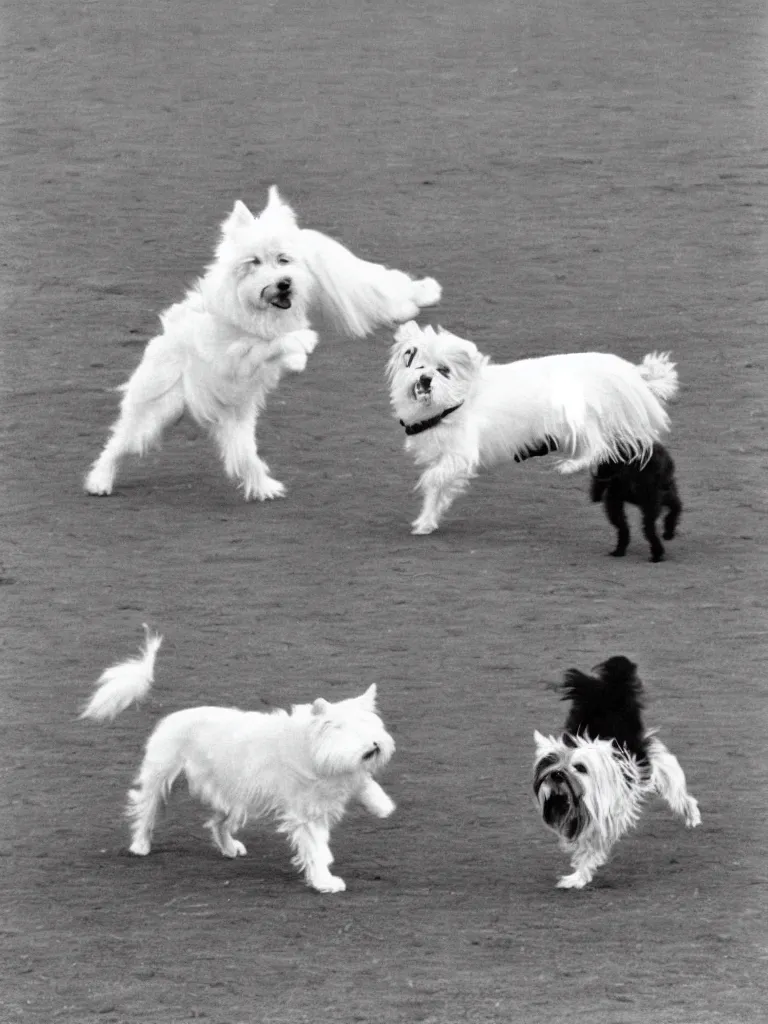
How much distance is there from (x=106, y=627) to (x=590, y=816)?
13.7ft

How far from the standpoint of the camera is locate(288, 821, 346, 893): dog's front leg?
407 inches

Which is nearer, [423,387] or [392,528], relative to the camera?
[423,387]

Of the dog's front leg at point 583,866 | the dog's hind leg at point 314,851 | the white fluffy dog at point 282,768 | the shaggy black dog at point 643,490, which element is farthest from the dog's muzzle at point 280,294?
the dog's front leg at point 583,866

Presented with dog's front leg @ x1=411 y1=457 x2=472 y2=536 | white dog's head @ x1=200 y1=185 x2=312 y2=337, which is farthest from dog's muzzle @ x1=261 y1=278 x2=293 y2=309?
dog's front leg @ x1=411 y1=457 x2=472 y2=536

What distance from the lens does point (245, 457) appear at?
590 inches

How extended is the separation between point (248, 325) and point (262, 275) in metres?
0.42

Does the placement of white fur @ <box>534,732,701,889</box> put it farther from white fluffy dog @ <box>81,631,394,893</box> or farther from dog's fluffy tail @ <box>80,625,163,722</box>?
dog's fluffy tail @ <box>80,625,163,722</box>

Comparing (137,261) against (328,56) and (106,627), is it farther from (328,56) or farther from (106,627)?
(106,627)

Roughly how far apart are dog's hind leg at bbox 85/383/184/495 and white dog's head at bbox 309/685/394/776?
4986 mm

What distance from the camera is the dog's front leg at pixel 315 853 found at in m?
10.3

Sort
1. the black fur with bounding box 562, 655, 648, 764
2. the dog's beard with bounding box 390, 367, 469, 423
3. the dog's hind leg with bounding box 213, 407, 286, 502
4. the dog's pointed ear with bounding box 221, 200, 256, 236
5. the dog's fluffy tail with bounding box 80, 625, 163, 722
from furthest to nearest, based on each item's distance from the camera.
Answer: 1. the dog's hind leg with bounding box 213, 407, 286, 502
2. the dog's pointed ear with bounding box 221, 200, 256, 236
3. the dog's beard with bounding box 390, 367, 469, 423
4. the dog's fluffy tail with bounding box 80, 625, 163, 722
5. the black fur with bounding box 562, 655, 648, 764

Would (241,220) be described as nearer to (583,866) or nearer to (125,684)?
(125,684)

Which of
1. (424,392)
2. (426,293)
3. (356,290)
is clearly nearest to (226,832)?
(424,392)

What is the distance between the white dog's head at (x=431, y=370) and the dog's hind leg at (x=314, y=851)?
3.99 m
